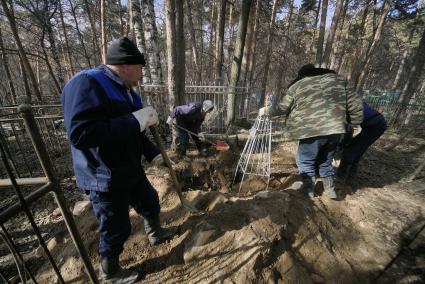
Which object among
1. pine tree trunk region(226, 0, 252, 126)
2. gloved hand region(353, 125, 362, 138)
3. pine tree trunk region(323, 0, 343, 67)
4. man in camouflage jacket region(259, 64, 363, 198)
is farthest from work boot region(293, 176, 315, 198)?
pine tree trunk region(323, 0, 343, 67)

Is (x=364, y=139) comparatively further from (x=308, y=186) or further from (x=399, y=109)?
(x=399, y=109)

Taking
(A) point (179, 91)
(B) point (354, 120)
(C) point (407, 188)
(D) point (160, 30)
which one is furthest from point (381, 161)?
(D) point (160, 30)

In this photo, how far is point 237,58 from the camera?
6.92 meters

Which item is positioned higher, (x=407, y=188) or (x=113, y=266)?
(x=113, y=266)

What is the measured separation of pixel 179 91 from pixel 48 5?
11.9 metres

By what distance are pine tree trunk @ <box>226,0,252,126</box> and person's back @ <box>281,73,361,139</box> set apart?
146 inches

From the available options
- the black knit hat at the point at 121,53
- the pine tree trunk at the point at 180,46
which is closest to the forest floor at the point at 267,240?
the black knit hat at the point at 121,53

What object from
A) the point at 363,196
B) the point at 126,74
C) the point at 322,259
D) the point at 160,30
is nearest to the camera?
the point at 126,74

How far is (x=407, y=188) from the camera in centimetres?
402

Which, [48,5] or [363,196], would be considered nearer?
[363,196]

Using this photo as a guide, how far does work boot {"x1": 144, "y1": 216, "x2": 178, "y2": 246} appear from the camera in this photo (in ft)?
8.08

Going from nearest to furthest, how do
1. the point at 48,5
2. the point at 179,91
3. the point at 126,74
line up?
the point at 126,74 < the point at 179,91 < the point at 48,5

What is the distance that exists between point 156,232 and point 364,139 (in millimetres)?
3615

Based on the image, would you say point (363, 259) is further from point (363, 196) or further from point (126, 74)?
point (126, 74)
